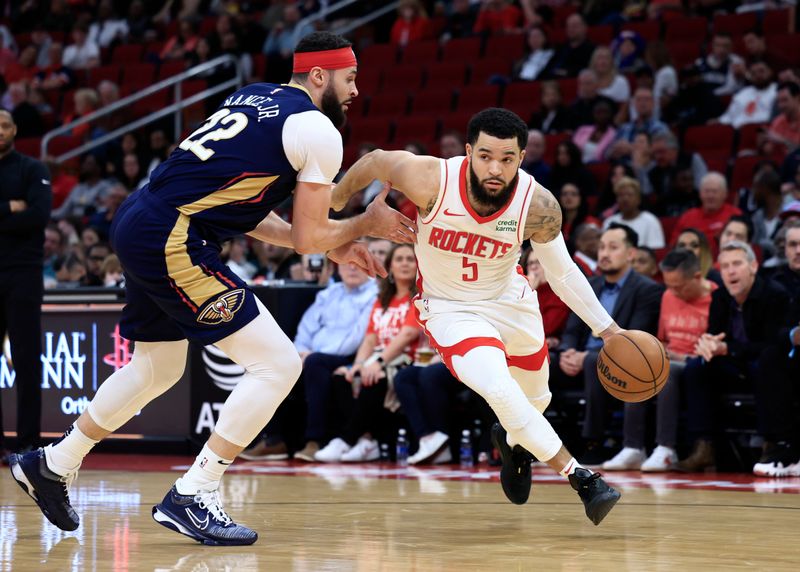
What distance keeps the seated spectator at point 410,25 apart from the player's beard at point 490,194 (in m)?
10.1

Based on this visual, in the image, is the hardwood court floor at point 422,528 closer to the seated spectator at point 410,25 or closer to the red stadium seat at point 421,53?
the red stadium seat at point 421,53

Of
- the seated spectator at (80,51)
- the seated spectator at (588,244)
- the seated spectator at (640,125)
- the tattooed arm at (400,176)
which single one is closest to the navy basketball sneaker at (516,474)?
the tattooed arm at (400,176)

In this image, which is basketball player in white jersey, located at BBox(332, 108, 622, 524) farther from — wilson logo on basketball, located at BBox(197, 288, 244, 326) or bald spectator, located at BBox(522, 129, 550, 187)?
bald spectator, located at BBox(522, 129, 550, 187)

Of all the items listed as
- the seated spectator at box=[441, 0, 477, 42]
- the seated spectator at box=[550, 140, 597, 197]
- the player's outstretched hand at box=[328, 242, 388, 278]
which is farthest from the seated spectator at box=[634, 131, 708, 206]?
the player's outstretched hand at box=[328, 242, 388, 278]

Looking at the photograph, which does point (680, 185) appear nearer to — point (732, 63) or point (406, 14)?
point (732, 63)

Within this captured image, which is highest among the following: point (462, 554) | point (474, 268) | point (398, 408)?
point (474, 268)

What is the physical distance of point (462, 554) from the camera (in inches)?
171

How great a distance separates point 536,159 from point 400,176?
6.40 m

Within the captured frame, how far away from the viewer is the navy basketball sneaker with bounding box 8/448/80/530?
192 inches

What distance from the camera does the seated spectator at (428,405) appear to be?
27.5 ft

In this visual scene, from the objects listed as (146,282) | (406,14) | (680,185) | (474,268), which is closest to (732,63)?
(680,185)

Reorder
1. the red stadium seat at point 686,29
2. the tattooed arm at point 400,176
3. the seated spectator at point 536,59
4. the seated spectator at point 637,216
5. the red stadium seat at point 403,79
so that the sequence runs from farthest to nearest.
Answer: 1. the red stadium seat at point 403,79
2. the seated spectator at point 536,59
3. the red stadium seat at point 686,29
4. the seated spectator at point 637,216
5. the tattooed arm at point 400,176

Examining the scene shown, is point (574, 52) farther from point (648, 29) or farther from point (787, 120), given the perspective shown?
point (787, 120)

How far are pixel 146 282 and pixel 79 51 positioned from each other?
47.4ft
